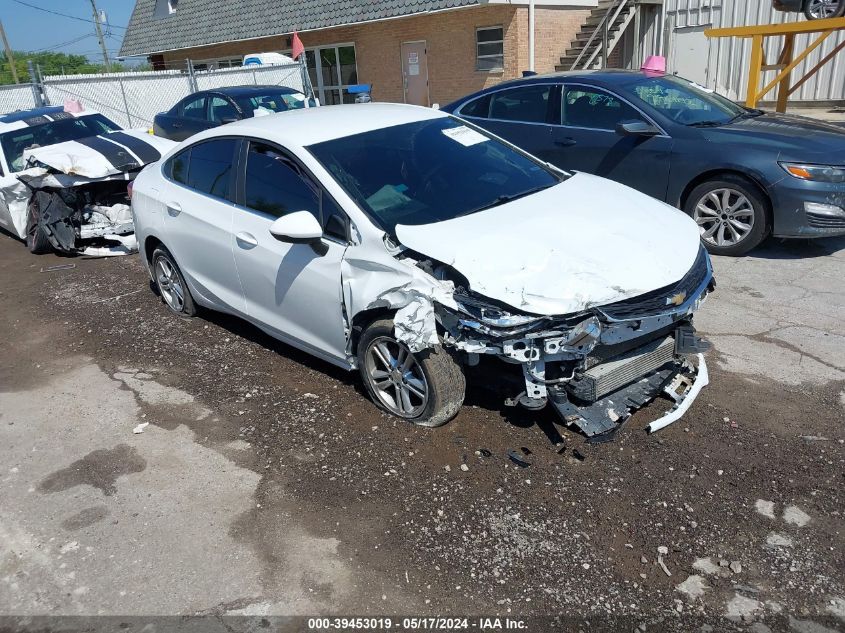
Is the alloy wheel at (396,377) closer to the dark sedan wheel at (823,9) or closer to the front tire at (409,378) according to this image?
the front tire at (409,378)

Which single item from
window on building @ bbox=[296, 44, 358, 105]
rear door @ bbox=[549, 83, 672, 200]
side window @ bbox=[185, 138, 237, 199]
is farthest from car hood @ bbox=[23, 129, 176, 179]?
window on building @ bbox=[296, 44, 358, 105]

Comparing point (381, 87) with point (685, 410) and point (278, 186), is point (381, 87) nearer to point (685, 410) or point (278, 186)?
point (278, 186)

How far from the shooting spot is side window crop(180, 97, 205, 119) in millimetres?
12250

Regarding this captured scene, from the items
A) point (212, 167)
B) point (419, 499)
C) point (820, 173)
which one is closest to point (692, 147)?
point (820, 173)

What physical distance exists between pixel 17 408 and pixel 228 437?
1732 mm

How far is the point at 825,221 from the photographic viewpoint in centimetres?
600

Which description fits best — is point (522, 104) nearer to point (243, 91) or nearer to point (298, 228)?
point (298, 228)

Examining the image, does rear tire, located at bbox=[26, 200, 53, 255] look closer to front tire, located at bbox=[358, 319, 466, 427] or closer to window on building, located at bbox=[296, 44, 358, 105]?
front tire, located at bbox=[358, 319, 466, 427]

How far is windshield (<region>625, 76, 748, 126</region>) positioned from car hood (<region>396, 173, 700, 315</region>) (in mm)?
3099

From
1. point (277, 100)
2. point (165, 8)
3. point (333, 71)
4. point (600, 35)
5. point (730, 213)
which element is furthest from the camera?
point (165, 8)

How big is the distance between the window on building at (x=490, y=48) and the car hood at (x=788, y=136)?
34.7 feet

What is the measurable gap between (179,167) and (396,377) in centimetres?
273

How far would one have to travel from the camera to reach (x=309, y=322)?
14.1 feet

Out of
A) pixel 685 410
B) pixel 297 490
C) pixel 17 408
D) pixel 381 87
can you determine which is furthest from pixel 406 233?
pixel 381 87
